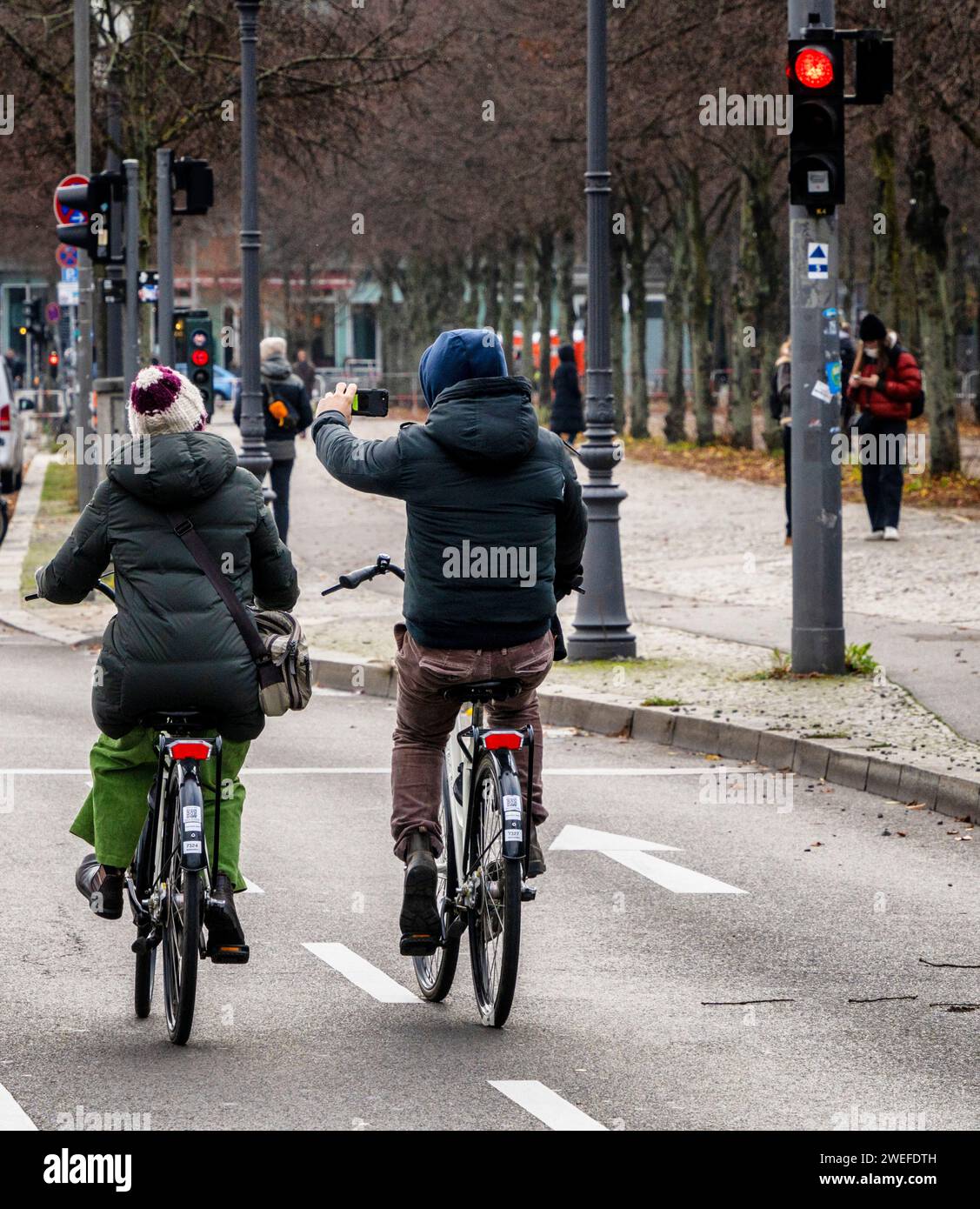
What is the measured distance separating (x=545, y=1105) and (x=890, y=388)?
1504 centimetres

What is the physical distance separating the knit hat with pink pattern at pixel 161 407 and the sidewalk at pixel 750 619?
4.56m

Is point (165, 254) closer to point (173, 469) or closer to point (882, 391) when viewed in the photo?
point (882, 391)

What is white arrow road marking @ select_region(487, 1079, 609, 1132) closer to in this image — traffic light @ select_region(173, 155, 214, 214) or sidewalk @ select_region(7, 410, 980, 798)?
sidewalk @ select_region(7, 410, 980, 798)

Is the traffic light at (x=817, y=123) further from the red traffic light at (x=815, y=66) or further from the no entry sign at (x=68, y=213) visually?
the no entry sign at (x=68, y=213)

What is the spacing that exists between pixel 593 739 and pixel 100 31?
18134 mm

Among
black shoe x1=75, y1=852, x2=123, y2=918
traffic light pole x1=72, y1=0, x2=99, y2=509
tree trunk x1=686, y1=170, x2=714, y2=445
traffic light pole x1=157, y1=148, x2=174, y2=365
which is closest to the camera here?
black shoe x1=75, y1=852, x2=123, y2=918

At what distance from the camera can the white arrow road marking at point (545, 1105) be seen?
16.8ft

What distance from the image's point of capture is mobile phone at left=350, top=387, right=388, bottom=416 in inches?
239

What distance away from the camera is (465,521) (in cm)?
604

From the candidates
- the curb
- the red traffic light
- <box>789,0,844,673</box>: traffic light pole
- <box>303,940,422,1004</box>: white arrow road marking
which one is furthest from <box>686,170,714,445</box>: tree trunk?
<box>303,940,422,1004</box>: white arrow road marking

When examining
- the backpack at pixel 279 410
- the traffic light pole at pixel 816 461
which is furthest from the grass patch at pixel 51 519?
the traffic light pole at pixel 816 461

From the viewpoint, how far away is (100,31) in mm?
27344

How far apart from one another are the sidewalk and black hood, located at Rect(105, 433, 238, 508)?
455 centimetres

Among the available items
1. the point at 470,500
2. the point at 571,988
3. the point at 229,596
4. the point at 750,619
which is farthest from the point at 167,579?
the point at 750,619
